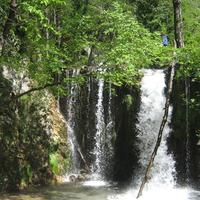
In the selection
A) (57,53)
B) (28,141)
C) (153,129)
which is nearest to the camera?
(57,53)

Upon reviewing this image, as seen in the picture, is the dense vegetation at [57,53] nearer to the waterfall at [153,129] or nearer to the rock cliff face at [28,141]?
the rock cliff face at [28,141]

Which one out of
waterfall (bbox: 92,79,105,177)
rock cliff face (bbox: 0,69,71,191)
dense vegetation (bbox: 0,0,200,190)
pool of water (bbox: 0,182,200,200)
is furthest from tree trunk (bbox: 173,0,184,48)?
waterfall (bbox: 92,79,105,177)

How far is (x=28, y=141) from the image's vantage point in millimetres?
17625

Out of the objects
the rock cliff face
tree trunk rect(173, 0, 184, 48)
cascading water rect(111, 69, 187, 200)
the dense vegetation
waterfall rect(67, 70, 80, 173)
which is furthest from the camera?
waterfall rect(67, 70, 80, 173)

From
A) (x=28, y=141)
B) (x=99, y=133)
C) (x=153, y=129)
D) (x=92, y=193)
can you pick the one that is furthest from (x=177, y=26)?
(x=99, y=133)

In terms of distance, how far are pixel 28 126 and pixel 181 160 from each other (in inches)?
260

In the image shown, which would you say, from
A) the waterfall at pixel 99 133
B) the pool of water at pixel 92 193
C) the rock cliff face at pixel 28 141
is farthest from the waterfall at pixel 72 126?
the pool of water at pixel 92 193

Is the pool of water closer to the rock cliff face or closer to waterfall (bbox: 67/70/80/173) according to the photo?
the rock cliff face

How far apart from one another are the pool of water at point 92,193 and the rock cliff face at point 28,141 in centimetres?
72

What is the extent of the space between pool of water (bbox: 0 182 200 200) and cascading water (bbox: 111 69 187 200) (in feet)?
1.97

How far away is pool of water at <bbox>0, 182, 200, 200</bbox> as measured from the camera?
15.7 metres

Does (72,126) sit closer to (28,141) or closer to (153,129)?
(153,129)

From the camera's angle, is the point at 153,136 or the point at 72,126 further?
the point at 72,126

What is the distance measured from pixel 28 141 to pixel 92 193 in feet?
10.4
